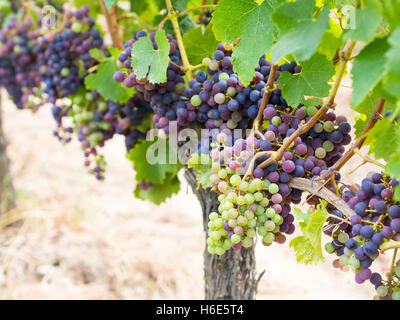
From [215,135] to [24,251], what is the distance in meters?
2.34

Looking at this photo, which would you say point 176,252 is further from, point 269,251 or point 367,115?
point 367,115

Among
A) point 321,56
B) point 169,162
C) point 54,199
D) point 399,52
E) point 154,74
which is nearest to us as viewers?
point 399,52

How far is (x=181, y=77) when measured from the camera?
0.94 m

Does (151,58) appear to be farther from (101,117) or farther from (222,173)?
(101,117)

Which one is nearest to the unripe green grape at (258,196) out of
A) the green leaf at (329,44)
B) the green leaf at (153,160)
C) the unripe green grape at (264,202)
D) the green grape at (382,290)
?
the unripe green grape at (264,202)

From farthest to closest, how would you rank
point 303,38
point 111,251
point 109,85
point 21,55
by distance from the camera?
point 111,251 → point 21,55 → point 109,85 → point 303,38

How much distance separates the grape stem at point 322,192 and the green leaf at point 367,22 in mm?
287

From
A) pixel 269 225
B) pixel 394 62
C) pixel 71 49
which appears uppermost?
pixel 71 49

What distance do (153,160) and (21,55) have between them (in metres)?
0.71

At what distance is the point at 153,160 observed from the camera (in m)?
1.16

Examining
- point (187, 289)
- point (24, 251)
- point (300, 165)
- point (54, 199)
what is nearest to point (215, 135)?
point (300, 165)

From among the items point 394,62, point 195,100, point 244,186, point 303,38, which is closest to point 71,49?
point 195,100

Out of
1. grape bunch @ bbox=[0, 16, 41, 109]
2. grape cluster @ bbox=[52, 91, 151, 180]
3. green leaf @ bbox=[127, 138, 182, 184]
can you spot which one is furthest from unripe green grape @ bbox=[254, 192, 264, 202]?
grape bunch @ bbox=[0, 16, 41, 109]

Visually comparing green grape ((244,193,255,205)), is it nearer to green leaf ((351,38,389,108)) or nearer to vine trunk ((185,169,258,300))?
green leaf ((351,38,389,108))
